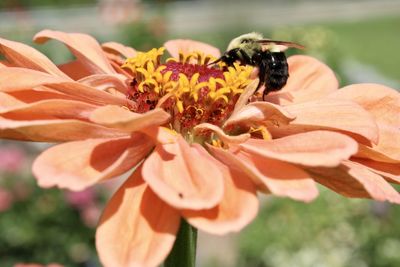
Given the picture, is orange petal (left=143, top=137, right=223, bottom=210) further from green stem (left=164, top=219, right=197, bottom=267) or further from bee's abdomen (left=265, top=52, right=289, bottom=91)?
bee's abdomen (left=265, top=52, right=289, bottom=91)

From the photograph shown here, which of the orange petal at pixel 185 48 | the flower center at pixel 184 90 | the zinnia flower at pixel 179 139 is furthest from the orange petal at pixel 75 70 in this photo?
the orange petal at pixel 185 48

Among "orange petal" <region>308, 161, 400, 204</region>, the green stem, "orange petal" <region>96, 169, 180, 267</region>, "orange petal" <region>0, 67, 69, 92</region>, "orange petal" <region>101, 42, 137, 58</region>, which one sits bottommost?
the green stem

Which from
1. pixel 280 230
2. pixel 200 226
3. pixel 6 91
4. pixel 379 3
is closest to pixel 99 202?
pixel 280 230

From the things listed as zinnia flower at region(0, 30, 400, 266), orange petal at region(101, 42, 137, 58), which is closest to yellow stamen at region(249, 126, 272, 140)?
zinnia flower at region(0, 30, 400, 266)

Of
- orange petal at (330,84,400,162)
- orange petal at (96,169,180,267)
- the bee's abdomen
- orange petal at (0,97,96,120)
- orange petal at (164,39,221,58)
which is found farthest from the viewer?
orange petal at (164,39,221,58)

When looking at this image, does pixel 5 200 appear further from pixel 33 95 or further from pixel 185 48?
pixel 33 95

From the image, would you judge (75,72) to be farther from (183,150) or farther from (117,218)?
(117,218)
